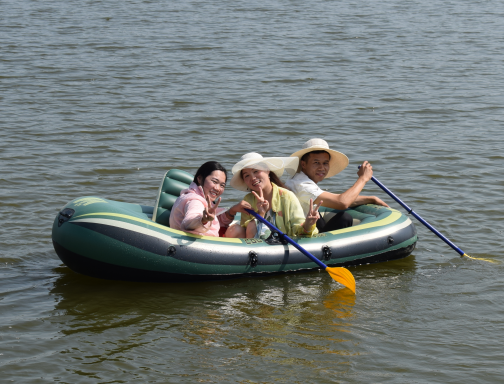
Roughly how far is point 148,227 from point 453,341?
2.39 meters

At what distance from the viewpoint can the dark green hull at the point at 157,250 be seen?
5.86 metres

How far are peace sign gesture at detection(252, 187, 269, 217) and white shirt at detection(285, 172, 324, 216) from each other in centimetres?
45

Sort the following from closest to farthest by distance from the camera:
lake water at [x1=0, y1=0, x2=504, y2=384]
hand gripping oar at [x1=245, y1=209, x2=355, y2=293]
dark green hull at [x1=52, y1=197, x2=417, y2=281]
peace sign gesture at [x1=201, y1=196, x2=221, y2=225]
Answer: lake water at [x1=0, y1=0, x2=504, y2=384], peace sign gesture at [x1=201, y1=196, x2=221, y2=225], dark green hull at [x1=52, y1=197, x2=417, y2=281], hand gripping oar at [x1=245, y1=209, x2=355, y2=293]

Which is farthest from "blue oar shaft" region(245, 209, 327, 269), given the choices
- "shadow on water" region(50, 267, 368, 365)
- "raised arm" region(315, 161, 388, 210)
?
"raised arm" region(315, 161, 388, 210)

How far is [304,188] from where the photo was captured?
20.9 ft

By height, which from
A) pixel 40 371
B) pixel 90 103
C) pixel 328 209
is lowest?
pixel 40 371

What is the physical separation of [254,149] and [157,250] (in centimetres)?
429

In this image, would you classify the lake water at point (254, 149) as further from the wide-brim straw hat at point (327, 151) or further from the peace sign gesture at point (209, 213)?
the wide-brim straw hat at point (327, 151)

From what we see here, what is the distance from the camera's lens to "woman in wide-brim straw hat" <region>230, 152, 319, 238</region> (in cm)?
597

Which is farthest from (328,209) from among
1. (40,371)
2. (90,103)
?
(90,103)

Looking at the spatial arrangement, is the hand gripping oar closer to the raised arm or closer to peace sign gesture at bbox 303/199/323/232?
peace sign gesture at bbox 303/199/323/232

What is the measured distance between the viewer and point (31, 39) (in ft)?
56.1

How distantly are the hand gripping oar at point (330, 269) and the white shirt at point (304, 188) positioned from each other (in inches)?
17.1

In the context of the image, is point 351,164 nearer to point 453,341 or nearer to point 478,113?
point 478,113
